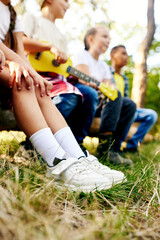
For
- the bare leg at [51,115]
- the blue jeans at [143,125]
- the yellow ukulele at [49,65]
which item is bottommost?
the blue jeans at [143,125]

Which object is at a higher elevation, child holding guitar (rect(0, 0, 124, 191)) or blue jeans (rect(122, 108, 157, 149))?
child holding guitar (rect(0, 0, 124, 191))

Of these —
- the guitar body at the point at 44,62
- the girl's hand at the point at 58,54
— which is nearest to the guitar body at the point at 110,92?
the guitar body at the point at 44,62

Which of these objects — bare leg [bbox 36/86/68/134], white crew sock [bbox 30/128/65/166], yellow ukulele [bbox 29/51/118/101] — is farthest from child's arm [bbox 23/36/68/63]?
white crew sock [bbox 30/128/65/166]

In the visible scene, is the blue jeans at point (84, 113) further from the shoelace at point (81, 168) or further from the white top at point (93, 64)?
the shoelace at point (81, 168)

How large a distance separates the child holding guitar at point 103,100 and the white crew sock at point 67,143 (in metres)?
1.22

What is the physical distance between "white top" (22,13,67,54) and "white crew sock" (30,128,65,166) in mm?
1562

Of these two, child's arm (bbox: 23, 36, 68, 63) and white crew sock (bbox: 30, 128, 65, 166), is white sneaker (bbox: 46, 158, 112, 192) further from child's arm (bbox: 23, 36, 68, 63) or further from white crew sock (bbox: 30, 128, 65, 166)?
child's arm (bbox: 23, 36, 68, 63)

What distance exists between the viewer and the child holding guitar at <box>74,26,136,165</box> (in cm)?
254

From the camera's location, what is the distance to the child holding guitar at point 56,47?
6.39ft

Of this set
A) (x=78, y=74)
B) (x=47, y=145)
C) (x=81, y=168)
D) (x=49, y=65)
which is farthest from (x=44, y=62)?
(x=81, y=168)

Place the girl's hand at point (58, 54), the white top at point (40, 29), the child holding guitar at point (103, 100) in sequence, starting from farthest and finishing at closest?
the child holding guitar at point (103, 100)
the white top at point (40, 29)
the girl's hand at point (58, 54)

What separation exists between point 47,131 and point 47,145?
72 millimetres

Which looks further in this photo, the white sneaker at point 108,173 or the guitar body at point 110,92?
the guitar body at point 110,92

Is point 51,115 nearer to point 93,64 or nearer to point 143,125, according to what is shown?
point 93,64
